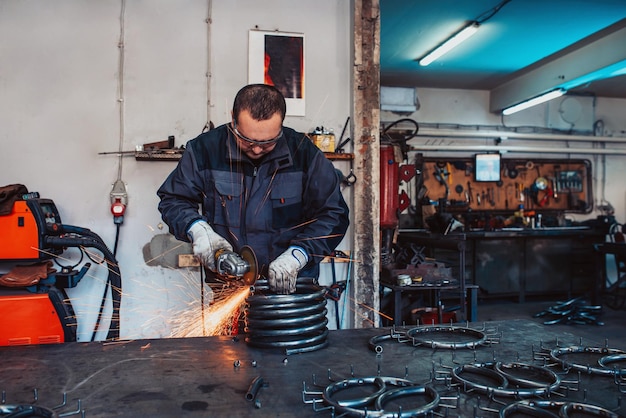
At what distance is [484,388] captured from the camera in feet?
4.26

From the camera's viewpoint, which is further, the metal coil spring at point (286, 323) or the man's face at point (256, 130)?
the man's face at point (256, 130)

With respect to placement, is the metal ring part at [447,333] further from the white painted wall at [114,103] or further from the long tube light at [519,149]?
the long tube light at [519,149]

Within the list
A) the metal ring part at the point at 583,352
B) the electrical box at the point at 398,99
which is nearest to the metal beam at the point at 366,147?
the metal ring part at the point at 583,352

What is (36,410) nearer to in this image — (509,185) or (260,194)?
(260,194)

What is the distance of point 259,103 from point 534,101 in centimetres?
695

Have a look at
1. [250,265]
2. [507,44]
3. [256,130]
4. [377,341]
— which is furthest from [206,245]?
[507,44]

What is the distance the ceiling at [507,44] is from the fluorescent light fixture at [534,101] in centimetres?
11

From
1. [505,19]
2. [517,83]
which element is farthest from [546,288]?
[505,19]

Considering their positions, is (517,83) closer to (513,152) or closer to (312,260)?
(513,152)

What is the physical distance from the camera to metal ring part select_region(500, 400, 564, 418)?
1164 millimetres

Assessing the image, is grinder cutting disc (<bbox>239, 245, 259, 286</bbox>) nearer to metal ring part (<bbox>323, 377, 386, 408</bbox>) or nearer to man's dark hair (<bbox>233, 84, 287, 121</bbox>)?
man's dark hair (<bbox>233, 84, 287, 121</bbox>)

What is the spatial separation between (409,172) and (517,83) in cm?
477

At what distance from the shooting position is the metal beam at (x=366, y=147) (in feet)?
11.8

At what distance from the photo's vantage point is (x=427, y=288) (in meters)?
4.00
